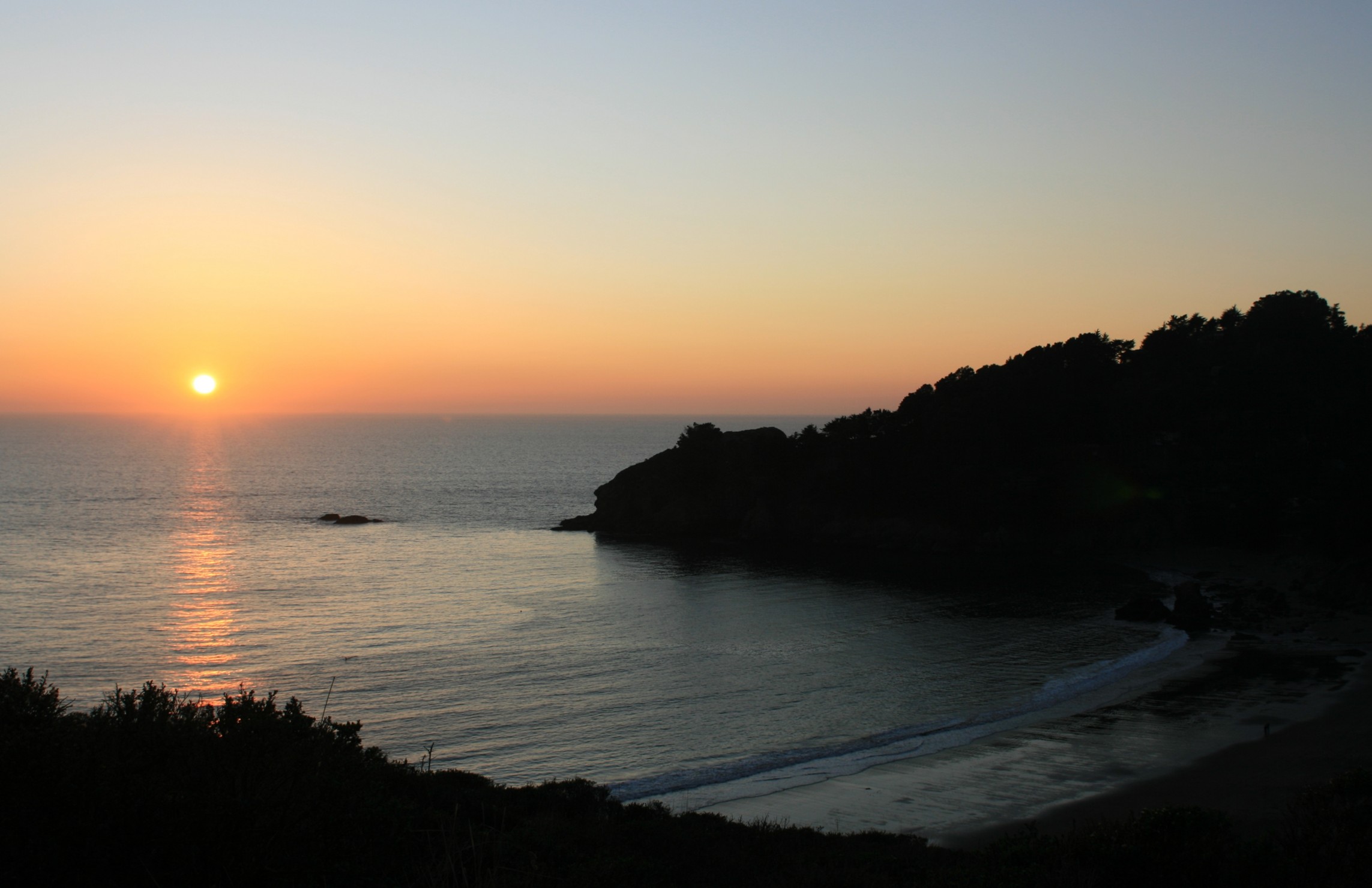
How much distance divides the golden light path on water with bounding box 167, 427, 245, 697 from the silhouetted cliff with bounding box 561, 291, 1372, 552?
3065 centimetres

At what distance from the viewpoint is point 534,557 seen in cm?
6988

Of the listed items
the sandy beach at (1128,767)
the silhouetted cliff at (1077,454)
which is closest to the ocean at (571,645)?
the sandy beach at (1128,767)

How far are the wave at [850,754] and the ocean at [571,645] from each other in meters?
0.11

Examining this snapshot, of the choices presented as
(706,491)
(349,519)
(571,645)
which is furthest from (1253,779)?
(349,519)

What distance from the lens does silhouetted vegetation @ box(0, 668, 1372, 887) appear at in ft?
27.2

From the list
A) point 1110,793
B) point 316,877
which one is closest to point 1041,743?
point 1110,793

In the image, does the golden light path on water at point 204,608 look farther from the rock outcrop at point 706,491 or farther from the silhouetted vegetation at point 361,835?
the rock outcrop at point 706,491

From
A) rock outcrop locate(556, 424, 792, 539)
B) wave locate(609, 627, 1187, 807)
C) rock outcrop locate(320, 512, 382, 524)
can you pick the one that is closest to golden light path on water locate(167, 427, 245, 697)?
→ rock outcrop locate(320, 512, 382, 524)

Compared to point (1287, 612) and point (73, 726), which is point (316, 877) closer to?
point (73, 726)

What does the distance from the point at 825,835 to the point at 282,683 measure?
81.9ft

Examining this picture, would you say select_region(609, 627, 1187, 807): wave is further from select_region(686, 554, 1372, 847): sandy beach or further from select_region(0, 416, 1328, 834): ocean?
select_region(686, 554, 1372, 847): sandy beach

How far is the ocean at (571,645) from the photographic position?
2912cm

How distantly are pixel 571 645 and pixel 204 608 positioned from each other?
2151 centimetres

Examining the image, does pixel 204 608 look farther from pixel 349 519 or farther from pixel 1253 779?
pixel 1253 779
